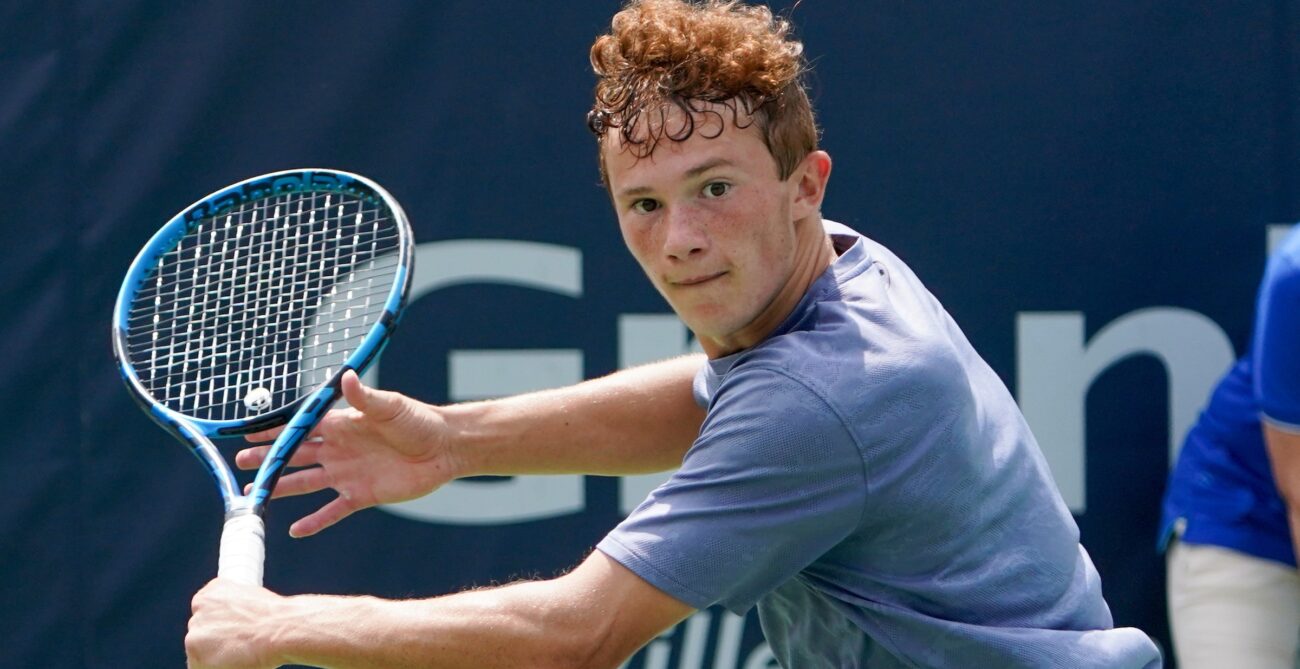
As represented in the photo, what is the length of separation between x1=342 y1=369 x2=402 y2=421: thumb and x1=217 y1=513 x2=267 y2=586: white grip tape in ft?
0.73

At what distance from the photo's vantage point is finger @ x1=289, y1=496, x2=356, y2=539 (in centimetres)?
245

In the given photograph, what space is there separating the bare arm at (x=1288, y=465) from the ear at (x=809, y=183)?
1.19 m

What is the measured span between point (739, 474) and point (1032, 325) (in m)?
1.98

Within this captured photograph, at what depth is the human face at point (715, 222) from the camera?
2.04 metres

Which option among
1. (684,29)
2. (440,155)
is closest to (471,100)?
(440,155)

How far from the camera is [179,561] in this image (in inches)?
137

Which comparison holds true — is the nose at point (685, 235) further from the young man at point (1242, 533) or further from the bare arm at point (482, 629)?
the young man at point (1242, 533)

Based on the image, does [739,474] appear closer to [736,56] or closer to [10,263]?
[736,56]

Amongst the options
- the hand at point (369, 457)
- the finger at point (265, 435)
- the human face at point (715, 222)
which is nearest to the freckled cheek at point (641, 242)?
the human face at point (715, 222)

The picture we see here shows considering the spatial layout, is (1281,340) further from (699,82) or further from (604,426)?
(699,82)

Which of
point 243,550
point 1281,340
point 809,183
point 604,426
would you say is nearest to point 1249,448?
point 1281,340

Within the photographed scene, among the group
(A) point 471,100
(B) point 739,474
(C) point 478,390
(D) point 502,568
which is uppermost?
(A) point 471,100

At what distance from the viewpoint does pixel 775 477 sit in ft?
6.28

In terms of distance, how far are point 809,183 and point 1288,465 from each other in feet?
4.15
